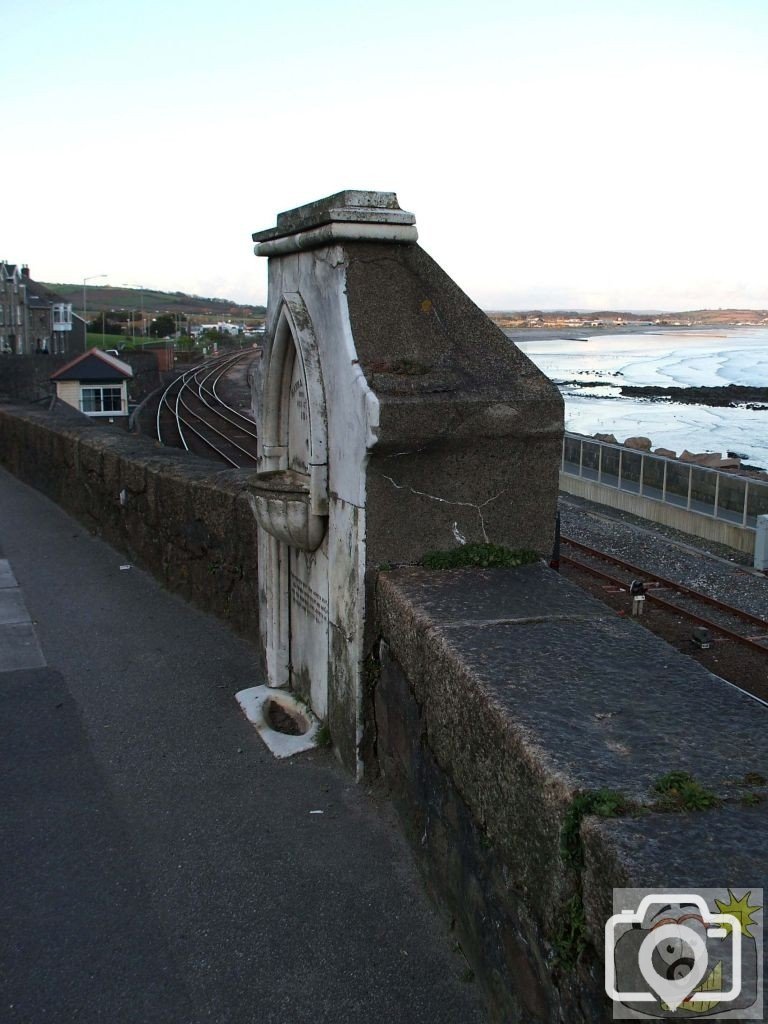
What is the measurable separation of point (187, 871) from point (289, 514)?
1620 millimetres

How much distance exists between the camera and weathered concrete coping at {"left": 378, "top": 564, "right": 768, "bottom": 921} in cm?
247

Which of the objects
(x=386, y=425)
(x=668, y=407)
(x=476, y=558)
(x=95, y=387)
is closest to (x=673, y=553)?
(x=476, y=558)

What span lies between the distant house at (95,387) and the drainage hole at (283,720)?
2761cm

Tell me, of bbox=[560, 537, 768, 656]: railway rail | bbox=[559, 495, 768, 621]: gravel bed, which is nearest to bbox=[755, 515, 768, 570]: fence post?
bbox=[559, 495, 768, 621]: gravel bed

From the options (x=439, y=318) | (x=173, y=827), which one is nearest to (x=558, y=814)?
(x=173, y=827)

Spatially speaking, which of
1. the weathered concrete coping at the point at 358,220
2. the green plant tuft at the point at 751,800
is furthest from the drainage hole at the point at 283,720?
the green plant tuft at the point at 751,800

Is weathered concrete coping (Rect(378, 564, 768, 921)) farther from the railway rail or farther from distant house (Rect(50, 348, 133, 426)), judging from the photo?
distant house (Rect(50, 348, 133, 426))

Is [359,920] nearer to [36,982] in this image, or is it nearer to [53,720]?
[36,982]

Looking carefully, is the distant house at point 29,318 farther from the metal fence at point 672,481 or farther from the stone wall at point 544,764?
the stone wall at point 544,764

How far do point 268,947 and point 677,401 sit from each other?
7391cm

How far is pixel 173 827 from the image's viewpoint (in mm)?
4121

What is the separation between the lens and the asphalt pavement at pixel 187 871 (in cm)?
309

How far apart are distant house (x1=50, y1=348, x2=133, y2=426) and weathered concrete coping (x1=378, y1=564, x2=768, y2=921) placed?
96.3 ft

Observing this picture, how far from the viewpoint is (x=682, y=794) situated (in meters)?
2.35
